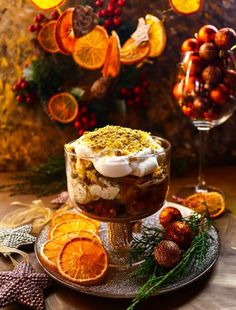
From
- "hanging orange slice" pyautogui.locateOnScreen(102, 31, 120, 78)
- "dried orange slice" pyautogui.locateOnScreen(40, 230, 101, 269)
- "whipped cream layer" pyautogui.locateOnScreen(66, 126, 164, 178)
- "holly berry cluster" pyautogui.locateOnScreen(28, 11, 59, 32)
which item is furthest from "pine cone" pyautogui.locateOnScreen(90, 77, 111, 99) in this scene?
"dried orange slice" pyautogui.locateOnScreen(40, 230, 101, 269)

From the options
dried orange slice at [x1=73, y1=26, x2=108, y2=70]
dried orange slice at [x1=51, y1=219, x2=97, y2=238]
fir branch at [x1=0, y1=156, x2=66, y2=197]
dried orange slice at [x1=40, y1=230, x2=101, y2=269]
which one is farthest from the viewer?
fir branch at [x1=0, y1=156, x2=66, y2=197]

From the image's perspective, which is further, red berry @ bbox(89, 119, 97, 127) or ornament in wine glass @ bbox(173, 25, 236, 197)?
red berry @ bbox(89, 119, 97, 127)

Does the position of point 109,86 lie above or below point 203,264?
above

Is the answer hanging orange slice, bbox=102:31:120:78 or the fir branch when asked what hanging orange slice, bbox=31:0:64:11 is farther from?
the fir branch

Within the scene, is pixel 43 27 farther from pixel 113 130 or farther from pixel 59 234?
pixel 59 234

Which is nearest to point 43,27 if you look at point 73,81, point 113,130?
point 73,81

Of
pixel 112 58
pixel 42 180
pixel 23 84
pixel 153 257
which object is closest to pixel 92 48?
A: pixel 112 58
